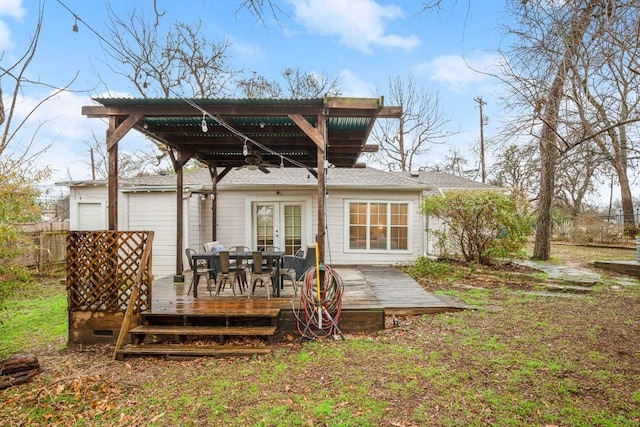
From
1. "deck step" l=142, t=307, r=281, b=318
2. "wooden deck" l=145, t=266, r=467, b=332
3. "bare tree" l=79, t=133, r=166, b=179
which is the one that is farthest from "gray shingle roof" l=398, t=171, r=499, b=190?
"bare tree" l=79, t=133, r=166, b=179

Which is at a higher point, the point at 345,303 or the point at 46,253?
the point at 46,253

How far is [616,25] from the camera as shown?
13.5 ft

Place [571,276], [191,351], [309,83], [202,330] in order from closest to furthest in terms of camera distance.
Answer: [191,351] < [202,330] < [571,276] < [309,83]

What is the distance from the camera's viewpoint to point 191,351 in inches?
163

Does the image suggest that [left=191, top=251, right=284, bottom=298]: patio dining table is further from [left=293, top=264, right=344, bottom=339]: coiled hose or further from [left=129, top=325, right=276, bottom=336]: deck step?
[left=129, top=325, right=276, bottom=336]: deck step

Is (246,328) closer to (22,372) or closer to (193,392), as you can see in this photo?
(193,392)

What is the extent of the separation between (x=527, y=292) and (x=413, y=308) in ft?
10.4

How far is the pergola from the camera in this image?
193 inches

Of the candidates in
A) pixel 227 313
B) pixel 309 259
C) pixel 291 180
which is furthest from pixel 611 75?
pixel 291 180

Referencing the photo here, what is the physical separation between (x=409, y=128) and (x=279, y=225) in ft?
44.1

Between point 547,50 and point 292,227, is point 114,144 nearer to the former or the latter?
Answer: point 292,227

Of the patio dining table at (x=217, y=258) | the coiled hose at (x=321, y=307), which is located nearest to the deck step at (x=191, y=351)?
the coiled hose at (x=321, y=307)

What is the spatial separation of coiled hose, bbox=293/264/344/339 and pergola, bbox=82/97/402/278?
42 centimetres

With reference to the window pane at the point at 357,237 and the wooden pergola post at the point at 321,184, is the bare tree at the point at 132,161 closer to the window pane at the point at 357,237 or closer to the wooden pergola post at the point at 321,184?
the window pane at the point at 357,237
